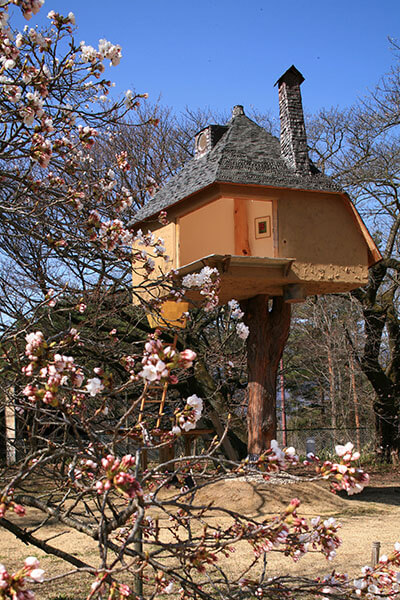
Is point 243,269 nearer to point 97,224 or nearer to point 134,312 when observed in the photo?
point 134,312

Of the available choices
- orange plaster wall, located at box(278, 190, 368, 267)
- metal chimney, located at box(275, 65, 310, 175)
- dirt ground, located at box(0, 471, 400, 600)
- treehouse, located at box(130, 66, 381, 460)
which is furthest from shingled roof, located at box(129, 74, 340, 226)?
dirt ground, located at box(0, 471, 400, 600)

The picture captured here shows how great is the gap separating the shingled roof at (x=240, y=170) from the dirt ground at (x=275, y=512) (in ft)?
14.5

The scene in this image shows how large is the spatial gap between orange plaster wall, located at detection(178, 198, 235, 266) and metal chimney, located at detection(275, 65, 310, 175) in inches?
54.2

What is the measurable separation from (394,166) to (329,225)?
4.65 meters

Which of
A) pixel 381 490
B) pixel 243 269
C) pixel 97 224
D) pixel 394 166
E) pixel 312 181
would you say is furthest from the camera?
pixel 394 166

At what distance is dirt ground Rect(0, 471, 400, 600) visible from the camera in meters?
5.55

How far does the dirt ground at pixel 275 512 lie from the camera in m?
5.55

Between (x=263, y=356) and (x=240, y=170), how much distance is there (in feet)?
10.5

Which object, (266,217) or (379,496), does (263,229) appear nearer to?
(266,217)

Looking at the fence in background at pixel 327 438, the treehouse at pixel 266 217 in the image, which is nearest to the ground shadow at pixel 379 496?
the fence in background at pixel 327 438

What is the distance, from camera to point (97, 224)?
154 inches

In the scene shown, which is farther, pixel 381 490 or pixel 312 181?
pixel 381 490

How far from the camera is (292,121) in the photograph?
34.5ft

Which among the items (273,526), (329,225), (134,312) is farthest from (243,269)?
(273,526)
